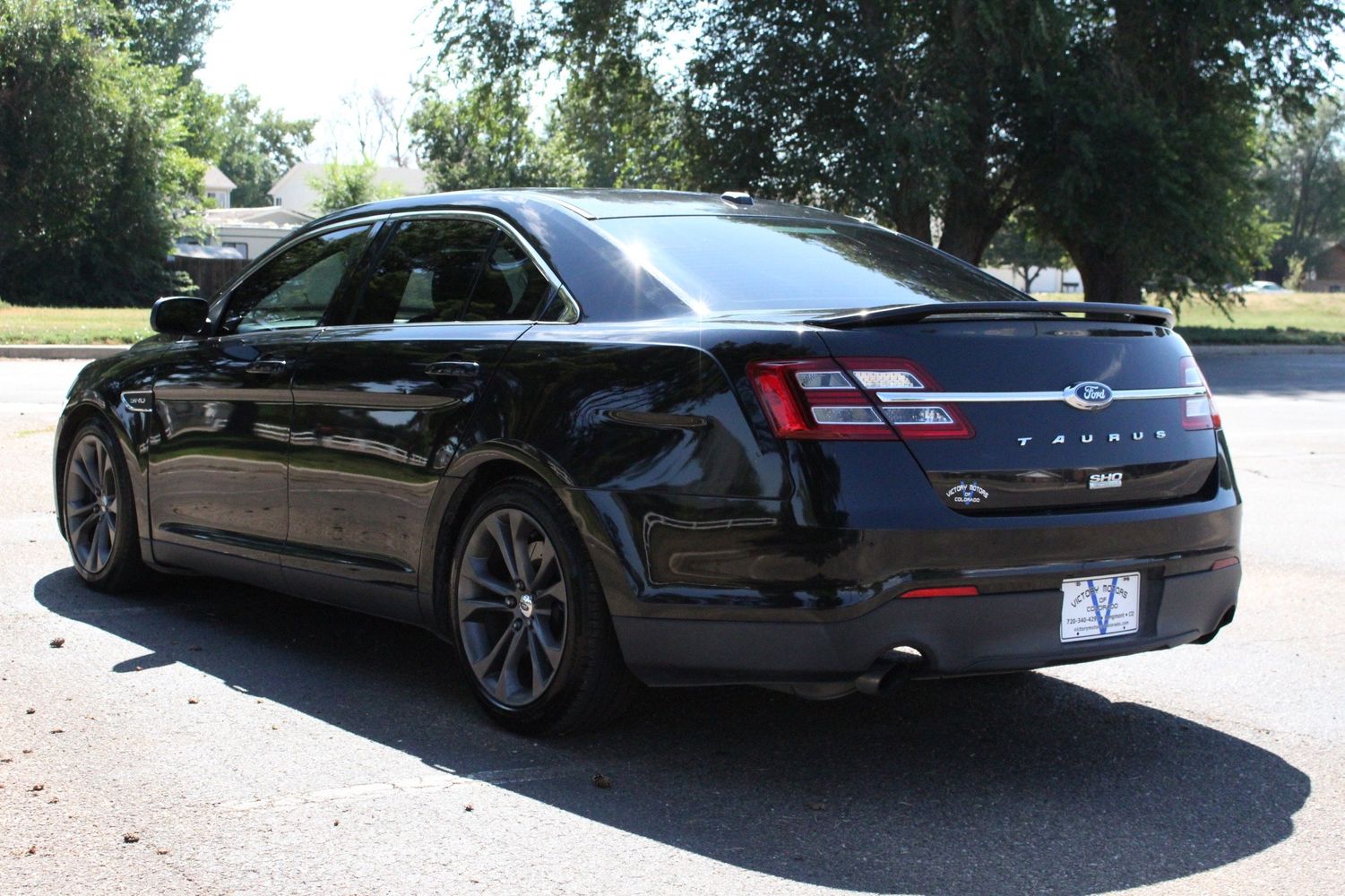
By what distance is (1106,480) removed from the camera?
4.31 metres

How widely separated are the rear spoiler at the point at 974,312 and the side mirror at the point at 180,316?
10.2ft

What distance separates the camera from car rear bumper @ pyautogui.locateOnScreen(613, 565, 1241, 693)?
4.04 meters

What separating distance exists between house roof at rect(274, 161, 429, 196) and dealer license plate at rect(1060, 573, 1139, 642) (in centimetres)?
9666

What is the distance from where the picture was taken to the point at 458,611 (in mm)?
4973

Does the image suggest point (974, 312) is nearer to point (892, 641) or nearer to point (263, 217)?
point (892, 641)

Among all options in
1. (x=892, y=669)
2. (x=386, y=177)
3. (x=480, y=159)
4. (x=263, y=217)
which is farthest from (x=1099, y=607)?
(x=386, y=177)

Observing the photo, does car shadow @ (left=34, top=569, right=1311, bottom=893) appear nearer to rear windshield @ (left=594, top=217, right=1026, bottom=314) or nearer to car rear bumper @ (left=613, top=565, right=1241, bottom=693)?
car rear bumper @ (left=613, top=565, right=1241, bottom=693)

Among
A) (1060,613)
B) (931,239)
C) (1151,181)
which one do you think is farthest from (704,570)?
(931,239)

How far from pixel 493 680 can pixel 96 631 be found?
208cm

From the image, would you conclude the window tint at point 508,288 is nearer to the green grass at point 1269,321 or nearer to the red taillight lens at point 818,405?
the red taillight lens at point 818,405

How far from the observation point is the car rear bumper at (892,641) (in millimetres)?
4035

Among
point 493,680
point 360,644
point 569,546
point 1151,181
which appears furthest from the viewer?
point 1151,181

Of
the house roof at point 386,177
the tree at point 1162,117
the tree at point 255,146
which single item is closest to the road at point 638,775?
the tree at point 1162,117

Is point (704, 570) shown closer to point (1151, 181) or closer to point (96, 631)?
point (96, 631)
